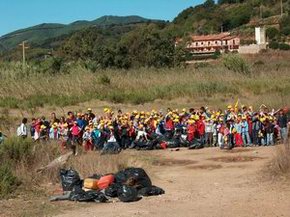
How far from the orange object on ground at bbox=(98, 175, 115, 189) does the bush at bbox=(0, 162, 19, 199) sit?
1734 millimetres

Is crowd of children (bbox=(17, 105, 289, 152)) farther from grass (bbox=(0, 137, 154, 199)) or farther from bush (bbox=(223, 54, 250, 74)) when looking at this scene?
bush (bbox=(223, 54, 250, 74))

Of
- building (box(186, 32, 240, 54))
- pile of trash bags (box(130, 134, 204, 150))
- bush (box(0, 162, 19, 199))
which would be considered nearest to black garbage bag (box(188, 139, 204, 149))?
pile of trash bags (box(130, 134, 204, 150))

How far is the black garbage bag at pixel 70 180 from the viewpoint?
1129 cm

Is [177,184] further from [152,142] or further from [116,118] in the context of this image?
[116,118]

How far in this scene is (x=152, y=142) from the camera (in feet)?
60.7

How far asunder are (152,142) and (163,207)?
335 inches

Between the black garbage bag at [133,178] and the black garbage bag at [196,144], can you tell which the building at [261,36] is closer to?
the black garbage bag at [196,144]

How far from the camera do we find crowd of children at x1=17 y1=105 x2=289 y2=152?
17797 mm

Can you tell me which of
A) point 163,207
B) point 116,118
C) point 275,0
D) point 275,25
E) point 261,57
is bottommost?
point 163,207

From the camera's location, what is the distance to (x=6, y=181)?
36.6 ft

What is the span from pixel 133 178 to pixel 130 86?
2062cm

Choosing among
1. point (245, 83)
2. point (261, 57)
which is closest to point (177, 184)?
point (245, 83)

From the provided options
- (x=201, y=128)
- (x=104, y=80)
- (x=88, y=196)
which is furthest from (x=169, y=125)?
(x=104, y=80)

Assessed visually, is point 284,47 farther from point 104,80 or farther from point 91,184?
point 91,184
